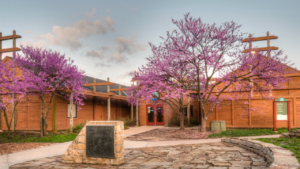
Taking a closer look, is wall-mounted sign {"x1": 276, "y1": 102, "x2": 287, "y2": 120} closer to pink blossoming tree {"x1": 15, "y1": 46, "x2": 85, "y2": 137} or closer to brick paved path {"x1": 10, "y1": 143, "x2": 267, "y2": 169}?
brick paved path {"x1": 10, "y1": 143, "x2": 267, "y2": 169}

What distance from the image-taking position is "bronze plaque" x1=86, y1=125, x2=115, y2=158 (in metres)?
6.90

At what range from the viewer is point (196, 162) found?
23.0ft

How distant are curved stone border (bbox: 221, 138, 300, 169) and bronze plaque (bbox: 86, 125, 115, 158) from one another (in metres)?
4.03

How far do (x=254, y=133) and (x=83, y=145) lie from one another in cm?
1007

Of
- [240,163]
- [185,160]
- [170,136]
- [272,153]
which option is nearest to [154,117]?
[170,136]

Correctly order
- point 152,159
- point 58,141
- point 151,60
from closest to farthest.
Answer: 1. point 152,159
2. point 58,141
3. point 151,60

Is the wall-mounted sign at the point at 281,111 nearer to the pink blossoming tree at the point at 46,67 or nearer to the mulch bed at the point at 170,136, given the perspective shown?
the mulch bed at the point at 170,136

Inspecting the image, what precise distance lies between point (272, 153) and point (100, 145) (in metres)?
4.69

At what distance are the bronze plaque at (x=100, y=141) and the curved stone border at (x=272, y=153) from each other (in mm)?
4031

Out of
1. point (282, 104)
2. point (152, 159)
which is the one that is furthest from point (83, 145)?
point (282, 104)

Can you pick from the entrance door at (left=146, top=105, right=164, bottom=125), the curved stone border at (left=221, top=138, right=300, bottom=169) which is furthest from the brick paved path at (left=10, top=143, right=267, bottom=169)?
the entrance door at (left=146, top=105, right=164, bottom=125)

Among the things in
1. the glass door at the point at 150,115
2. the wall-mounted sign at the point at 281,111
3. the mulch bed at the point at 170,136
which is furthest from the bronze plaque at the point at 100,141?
the glass door at the point at 150,115

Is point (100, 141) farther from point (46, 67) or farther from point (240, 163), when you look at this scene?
point (46, 67)

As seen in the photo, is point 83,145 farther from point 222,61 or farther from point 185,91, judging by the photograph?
point 222,61
